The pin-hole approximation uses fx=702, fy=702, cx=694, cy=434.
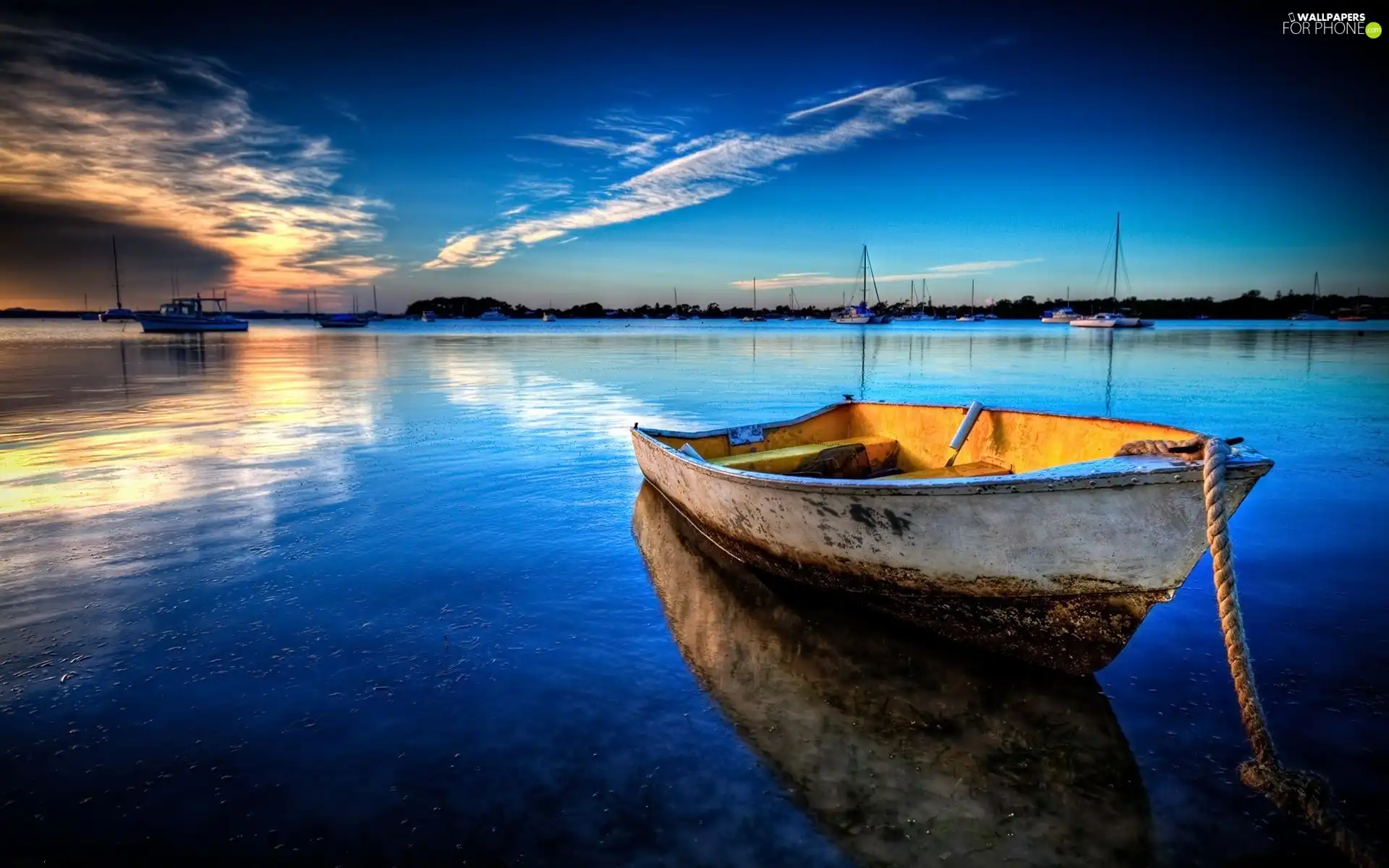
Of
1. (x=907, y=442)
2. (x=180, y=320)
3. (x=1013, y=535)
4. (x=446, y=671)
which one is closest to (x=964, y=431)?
(x=907, y=442)

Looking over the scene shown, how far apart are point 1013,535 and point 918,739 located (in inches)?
50.7

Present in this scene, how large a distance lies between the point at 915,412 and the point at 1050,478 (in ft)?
15.3

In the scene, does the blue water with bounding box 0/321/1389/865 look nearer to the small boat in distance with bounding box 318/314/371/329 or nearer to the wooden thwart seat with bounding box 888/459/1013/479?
the wooden thwart seat with bounding box 888/459/1013/479

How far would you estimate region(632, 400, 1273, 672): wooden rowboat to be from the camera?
3799 millimetres

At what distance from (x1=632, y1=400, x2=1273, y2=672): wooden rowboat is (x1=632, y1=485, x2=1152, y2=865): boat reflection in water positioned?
309 millimetres

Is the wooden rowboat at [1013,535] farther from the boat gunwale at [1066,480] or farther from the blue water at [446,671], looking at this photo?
the blue water at [446,671]

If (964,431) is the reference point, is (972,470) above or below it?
below

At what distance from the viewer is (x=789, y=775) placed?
364 centimetres

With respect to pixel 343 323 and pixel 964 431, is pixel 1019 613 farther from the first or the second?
pixel 343 323

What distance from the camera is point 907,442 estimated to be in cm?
853

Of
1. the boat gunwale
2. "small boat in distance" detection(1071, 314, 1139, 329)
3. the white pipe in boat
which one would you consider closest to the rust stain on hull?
the boat gunwale

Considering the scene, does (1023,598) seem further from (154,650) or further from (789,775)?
(154,650)

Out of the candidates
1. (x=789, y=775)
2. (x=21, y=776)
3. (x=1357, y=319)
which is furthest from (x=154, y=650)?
(x=1357, y=319)

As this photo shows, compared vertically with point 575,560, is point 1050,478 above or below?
above
